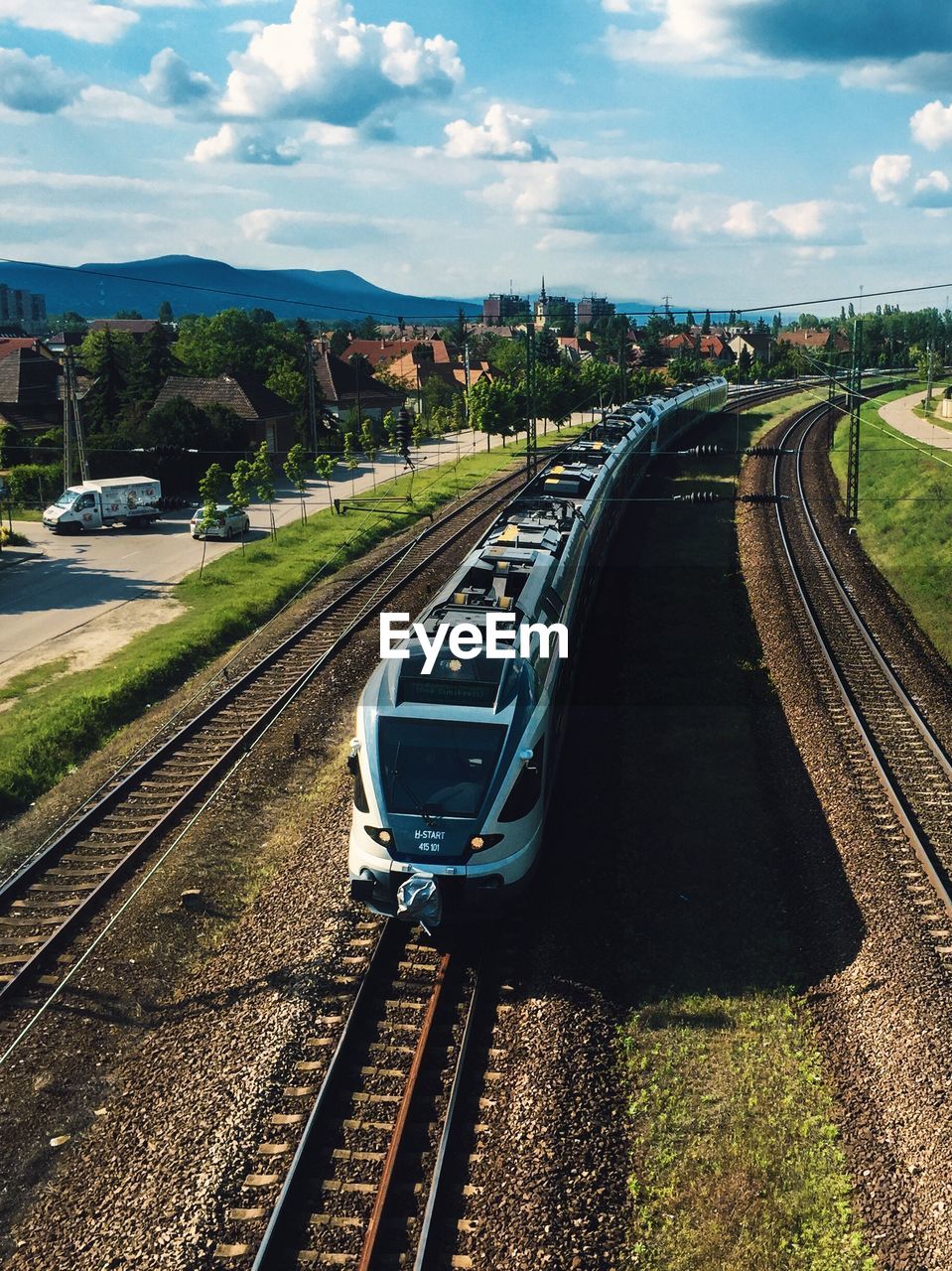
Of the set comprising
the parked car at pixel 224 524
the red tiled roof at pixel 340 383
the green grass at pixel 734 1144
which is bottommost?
the green grass at pixel 734 1144

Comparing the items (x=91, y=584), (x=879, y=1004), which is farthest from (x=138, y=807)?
(x=91, y=584)

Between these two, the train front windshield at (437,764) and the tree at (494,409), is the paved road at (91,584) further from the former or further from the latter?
the tree at (494,409)

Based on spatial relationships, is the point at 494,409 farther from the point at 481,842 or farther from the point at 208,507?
the point at 481,842

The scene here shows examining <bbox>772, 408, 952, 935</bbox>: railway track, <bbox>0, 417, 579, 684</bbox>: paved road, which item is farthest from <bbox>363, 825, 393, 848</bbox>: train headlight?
<bbox>0, 417, 579, 684</bbox>: paved road

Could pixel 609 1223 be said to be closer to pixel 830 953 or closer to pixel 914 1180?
pixel 914 1180

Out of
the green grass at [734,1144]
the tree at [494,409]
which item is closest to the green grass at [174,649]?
the green grass at [734,1144]
